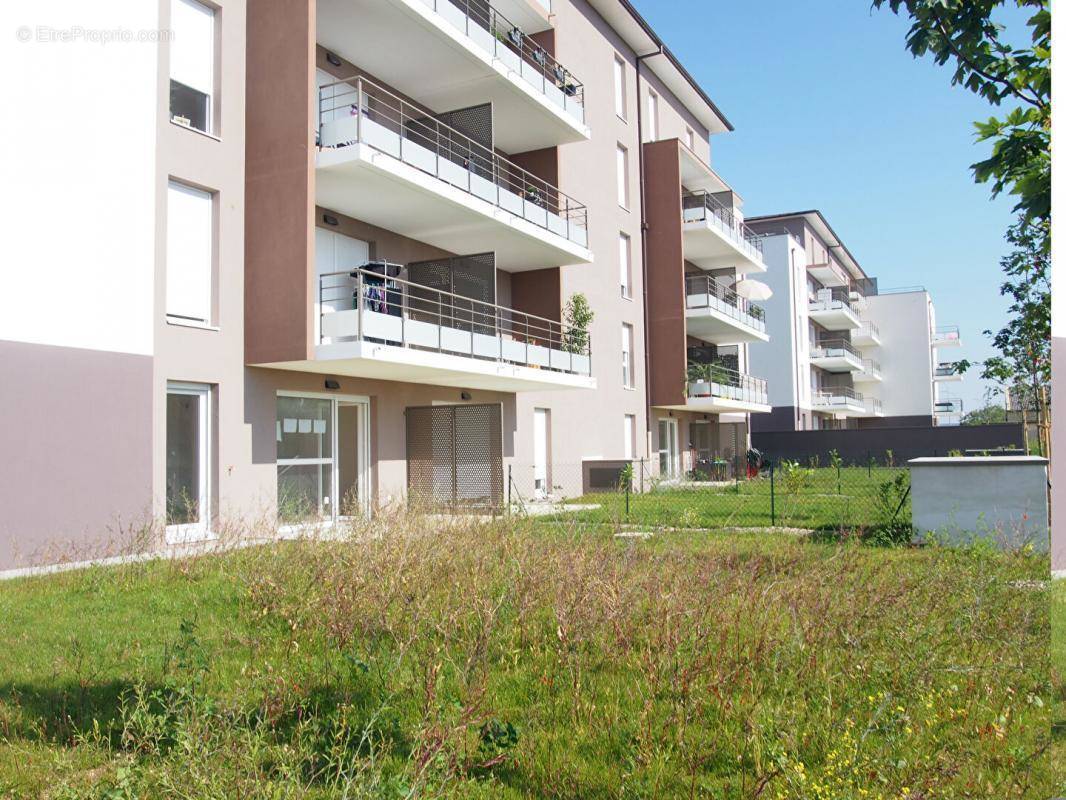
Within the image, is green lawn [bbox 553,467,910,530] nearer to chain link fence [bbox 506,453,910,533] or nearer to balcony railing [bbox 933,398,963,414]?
chain link fence [bbox 506,453,910,533]

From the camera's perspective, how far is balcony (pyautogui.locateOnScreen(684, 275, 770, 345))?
1021 inches

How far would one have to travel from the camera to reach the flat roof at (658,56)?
22.3 metres

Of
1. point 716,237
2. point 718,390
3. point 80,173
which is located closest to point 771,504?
point 80,173

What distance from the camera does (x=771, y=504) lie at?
1359cm

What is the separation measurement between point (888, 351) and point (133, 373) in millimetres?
9293

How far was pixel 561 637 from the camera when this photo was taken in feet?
15.4

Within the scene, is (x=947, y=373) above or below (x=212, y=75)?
below

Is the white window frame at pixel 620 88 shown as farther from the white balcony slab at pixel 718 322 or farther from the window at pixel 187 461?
the window at pixel 187 461

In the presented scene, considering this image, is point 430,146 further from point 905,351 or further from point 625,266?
point 905,351

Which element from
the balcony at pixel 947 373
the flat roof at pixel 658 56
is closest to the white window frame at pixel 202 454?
the balcony at pixel 947 373

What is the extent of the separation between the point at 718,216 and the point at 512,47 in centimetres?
1218

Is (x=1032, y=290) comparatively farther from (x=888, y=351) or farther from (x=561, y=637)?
(x=561, y=637)

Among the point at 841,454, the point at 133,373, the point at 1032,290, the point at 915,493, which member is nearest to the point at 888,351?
the point at 1032,290

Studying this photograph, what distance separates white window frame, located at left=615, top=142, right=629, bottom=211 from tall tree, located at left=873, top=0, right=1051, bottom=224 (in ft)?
71.1
